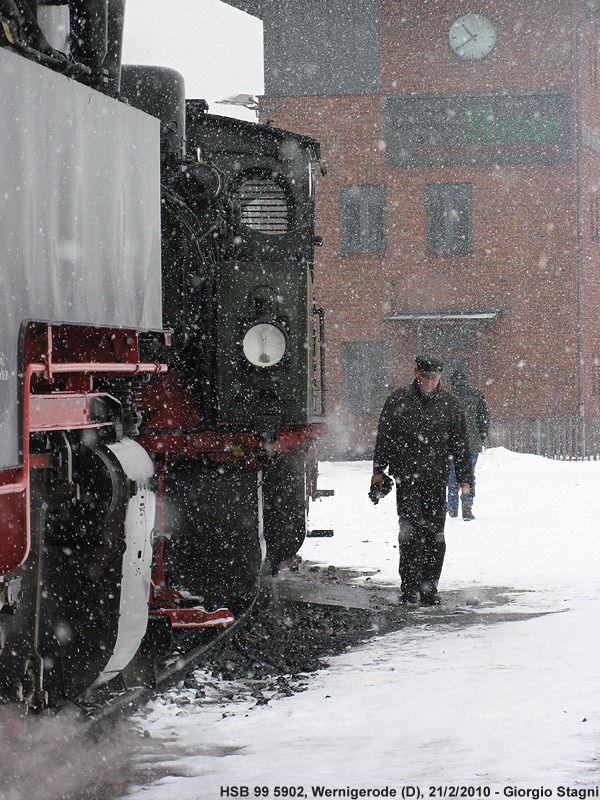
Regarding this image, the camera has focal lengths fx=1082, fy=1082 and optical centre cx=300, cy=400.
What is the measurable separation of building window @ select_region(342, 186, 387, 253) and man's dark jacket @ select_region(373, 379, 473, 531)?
1675 centimetres

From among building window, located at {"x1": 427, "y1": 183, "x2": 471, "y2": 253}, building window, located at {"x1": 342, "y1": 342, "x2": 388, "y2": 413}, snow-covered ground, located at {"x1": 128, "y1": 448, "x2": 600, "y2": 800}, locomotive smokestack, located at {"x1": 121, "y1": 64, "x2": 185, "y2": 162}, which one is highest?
building window, located at {"x1": 427, "y1": 183, "x2": 471, "y2": 253}

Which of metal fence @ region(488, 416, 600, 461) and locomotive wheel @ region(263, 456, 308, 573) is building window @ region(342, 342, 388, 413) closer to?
metal fence @ region(488, 416, 600, 461)

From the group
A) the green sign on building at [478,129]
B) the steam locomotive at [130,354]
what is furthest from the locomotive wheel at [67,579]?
the green sign on building at [478,129]

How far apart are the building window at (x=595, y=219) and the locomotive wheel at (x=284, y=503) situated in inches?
756

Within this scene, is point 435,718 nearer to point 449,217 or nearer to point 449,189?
point 449,217

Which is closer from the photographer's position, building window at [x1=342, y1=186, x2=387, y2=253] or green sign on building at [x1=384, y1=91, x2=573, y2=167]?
green sign on building at [x1=384, y1=91, x2=573, y2=167]

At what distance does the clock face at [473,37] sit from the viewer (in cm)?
2406

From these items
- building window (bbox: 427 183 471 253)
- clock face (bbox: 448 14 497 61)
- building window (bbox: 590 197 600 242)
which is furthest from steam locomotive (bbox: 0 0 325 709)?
building window (bbox: 590 197 600 242)

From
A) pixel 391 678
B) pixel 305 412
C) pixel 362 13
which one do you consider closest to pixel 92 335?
pixel 391 678

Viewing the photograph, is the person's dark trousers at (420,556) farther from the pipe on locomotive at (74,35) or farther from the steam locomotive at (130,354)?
the pipe on locomotive at (74,35)

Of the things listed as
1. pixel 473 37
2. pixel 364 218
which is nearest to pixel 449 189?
pixel 364 218

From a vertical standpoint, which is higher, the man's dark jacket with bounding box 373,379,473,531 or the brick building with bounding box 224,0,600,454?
the brick building with bounding box 224,0,600,454

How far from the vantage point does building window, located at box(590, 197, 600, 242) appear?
24.7 meters

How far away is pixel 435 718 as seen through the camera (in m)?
4.66
